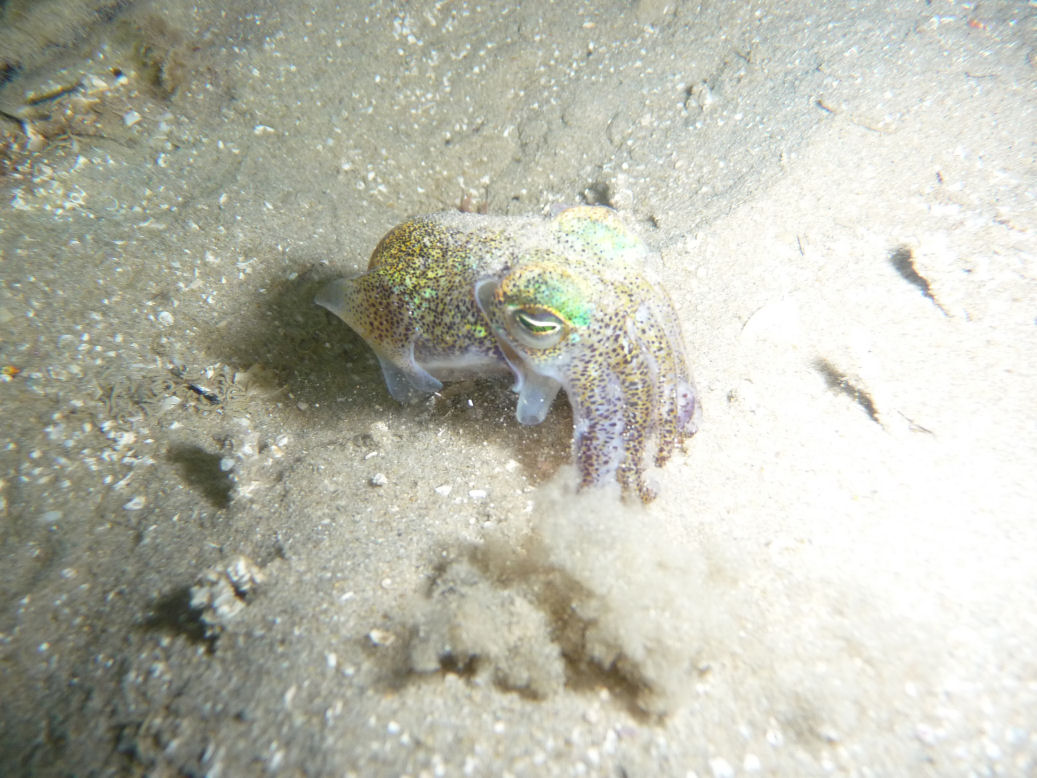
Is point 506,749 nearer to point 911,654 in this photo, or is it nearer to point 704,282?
point 911,654

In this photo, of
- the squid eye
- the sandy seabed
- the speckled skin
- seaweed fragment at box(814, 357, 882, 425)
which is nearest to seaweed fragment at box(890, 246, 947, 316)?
the sandy seabed

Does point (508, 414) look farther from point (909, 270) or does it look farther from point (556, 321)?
point (909, 270)

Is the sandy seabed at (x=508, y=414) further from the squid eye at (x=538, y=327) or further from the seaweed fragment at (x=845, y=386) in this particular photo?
the squid eye at (x=538, y=327)

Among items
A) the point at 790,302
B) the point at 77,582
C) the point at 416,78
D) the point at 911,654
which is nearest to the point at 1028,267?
the point at 790,302

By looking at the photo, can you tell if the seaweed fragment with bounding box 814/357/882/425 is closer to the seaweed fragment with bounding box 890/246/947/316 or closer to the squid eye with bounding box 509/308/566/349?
the seaweed fragment with bounding box 890/246/947/316

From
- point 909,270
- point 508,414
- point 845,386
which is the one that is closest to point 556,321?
point 508,414

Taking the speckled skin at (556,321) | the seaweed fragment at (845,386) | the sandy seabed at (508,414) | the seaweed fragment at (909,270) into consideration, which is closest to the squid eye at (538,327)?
the speckled skin at (556,321)
